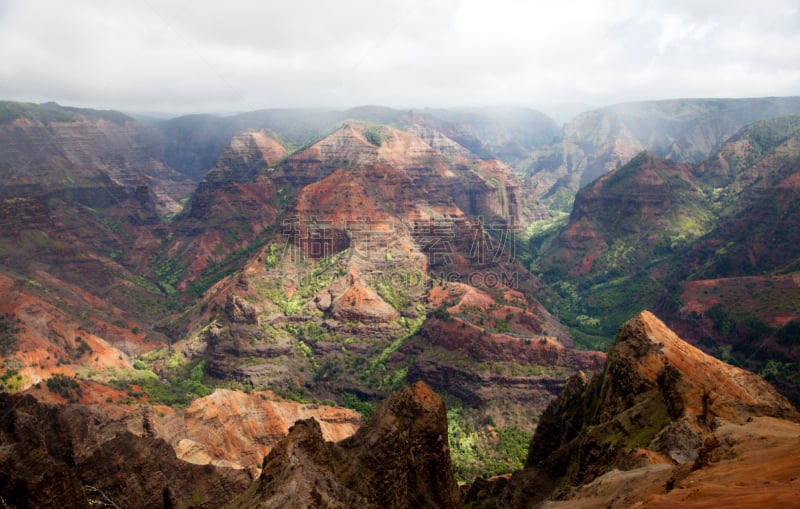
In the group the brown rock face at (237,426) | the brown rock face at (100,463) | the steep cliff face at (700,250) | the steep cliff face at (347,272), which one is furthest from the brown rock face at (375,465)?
the steep cliff face at (700,250)

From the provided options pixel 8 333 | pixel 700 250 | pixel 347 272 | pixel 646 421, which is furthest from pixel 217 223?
pixel 646 421

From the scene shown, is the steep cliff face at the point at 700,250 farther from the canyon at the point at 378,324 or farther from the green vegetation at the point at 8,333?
the green vegetation at the point at 8,333

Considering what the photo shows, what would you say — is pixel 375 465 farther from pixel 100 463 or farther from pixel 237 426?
pixel 237 426

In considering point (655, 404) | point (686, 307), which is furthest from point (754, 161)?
point (655, 404)

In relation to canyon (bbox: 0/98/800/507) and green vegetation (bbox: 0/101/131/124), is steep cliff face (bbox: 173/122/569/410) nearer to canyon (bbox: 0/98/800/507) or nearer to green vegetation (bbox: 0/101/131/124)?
canyon (bbox: 0/98/800/507)

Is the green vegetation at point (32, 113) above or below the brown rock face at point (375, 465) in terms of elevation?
above

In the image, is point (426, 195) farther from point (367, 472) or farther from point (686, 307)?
point (367, 472)
